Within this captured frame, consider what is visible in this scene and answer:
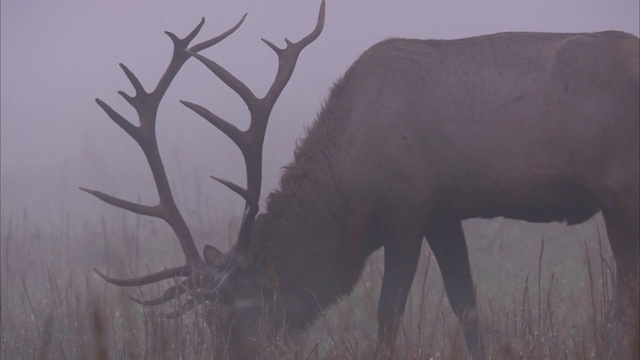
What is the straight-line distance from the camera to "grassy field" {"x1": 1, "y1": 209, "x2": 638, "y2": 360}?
157 inches

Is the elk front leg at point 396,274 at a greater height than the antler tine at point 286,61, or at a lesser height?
lesser

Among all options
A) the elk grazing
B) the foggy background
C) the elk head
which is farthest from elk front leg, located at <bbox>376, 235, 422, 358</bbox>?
the foggy background

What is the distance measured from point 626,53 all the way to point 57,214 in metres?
11.5

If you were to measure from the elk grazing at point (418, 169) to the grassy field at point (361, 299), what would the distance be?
21 cm

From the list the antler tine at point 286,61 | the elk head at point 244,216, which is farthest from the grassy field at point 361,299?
the antler tine at point 286,61

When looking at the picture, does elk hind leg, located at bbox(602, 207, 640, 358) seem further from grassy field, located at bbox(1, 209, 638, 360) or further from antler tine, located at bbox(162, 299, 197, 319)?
antler tine, located at bbox(162, 299, 197, 319)

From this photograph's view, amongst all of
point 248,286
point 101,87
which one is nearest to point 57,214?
point 248,286

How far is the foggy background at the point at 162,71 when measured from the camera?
16234 millimetres

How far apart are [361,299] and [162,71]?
22646 mm

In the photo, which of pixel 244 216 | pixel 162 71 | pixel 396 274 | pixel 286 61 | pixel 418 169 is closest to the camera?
pixel 418 169

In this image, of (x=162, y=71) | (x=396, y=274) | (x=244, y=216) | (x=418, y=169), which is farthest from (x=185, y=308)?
(x=162, y=71)

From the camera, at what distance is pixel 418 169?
464 cm

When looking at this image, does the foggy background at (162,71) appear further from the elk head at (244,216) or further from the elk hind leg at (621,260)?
the elk hind leg at (621,260)

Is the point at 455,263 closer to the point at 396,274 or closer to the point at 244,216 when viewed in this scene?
the point at 396,274
